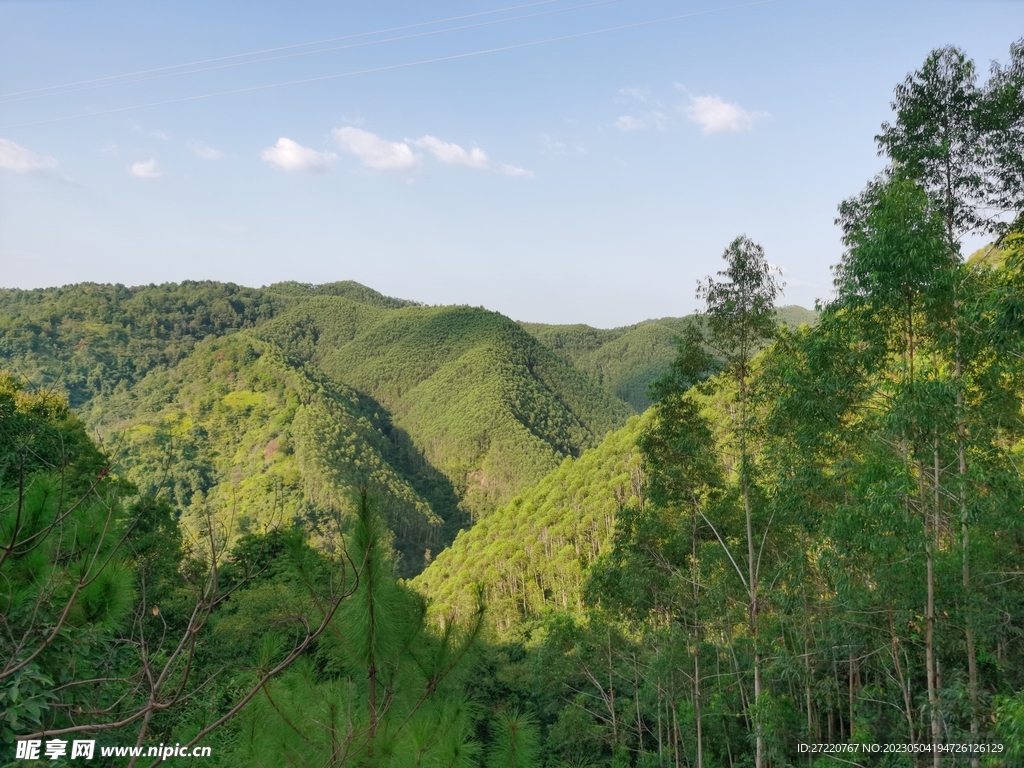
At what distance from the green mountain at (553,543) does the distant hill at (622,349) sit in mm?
Answer: 83012

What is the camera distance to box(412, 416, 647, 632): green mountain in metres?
31.3

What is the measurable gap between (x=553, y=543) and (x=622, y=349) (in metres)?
117

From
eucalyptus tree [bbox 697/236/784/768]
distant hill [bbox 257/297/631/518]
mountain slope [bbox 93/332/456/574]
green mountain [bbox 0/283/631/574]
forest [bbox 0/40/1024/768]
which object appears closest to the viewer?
forest [bbox 0/40/1024/768]

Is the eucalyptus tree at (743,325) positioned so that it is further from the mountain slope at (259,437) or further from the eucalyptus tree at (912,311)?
the mountain slope at (259,437)

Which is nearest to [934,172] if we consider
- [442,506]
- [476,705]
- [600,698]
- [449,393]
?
[476,705]

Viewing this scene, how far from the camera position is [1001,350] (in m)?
4.80

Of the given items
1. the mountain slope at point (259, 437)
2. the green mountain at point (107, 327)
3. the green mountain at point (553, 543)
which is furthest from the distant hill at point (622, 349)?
the green mountain at point (553, 543)

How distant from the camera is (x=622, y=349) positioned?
486ft

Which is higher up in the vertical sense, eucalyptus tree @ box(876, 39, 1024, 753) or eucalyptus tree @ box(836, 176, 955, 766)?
eucalyptus tree @ box(876, 39, 1024, 753)

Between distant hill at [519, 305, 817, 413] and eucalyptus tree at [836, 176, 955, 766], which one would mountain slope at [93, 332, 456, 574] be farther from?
distant hill at [519, 305, 817, 413]

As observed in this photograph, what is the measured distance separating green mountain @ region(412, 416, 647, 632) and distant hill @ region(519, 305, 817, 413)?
3268 inches

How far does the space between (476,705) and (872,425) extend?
507 centimetres

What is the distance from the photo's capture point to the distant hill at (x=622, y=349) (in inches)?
5281

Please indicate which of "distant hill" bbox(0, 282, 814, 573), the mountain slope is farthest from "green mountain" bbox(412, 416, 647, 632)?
the mountain slope
